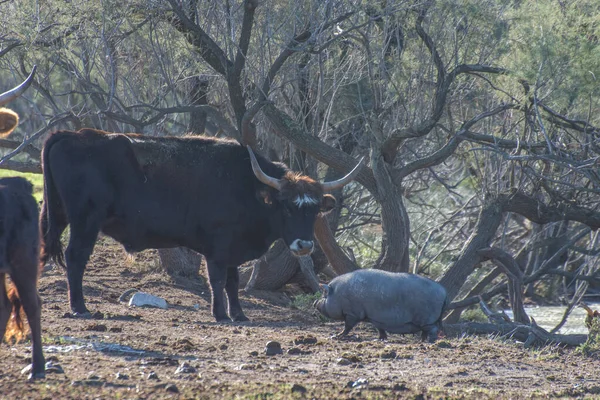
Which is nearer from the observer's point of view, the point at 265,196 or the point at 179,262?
the point at 265,196

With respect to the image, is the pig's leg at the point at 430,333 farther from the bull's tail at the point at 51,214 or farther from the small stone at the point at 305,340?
the bull's tail at the point at 51,214

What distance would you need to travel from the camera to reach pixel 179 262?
13883mm

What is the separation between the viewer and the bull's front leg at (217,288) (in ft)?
35.4

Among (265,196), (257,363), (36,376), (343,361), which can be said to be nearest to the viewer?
(36,376)

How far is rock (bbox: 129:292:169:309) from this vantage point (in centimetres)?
1132

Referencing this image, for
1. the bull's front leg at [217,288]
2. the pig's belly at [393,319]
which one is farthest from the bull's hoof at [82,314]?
the pig's belly at [393,319]

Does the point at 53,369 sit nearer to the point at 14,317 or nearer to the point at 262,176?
the point at 14,317

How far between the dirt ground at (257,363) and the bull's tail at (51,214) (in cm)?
62

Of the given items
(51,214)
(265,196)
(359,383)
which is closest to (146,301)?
(51,214)

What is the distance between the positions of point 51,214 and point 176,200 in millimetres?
1415

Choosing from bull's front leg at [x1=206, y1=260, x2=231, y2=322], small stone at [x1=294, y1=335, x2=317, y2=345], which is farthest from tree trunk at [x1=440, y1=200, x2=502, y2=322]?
small stone at [x1=294, y1=335, x2=317, y2=345]

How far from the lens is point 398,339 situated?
10336 millimetres

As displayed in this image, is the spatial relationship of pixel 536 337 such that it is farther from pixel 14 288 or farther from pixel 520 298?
pixel 14 288

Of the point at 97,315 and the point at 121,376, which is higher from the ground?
the point at 97,315
